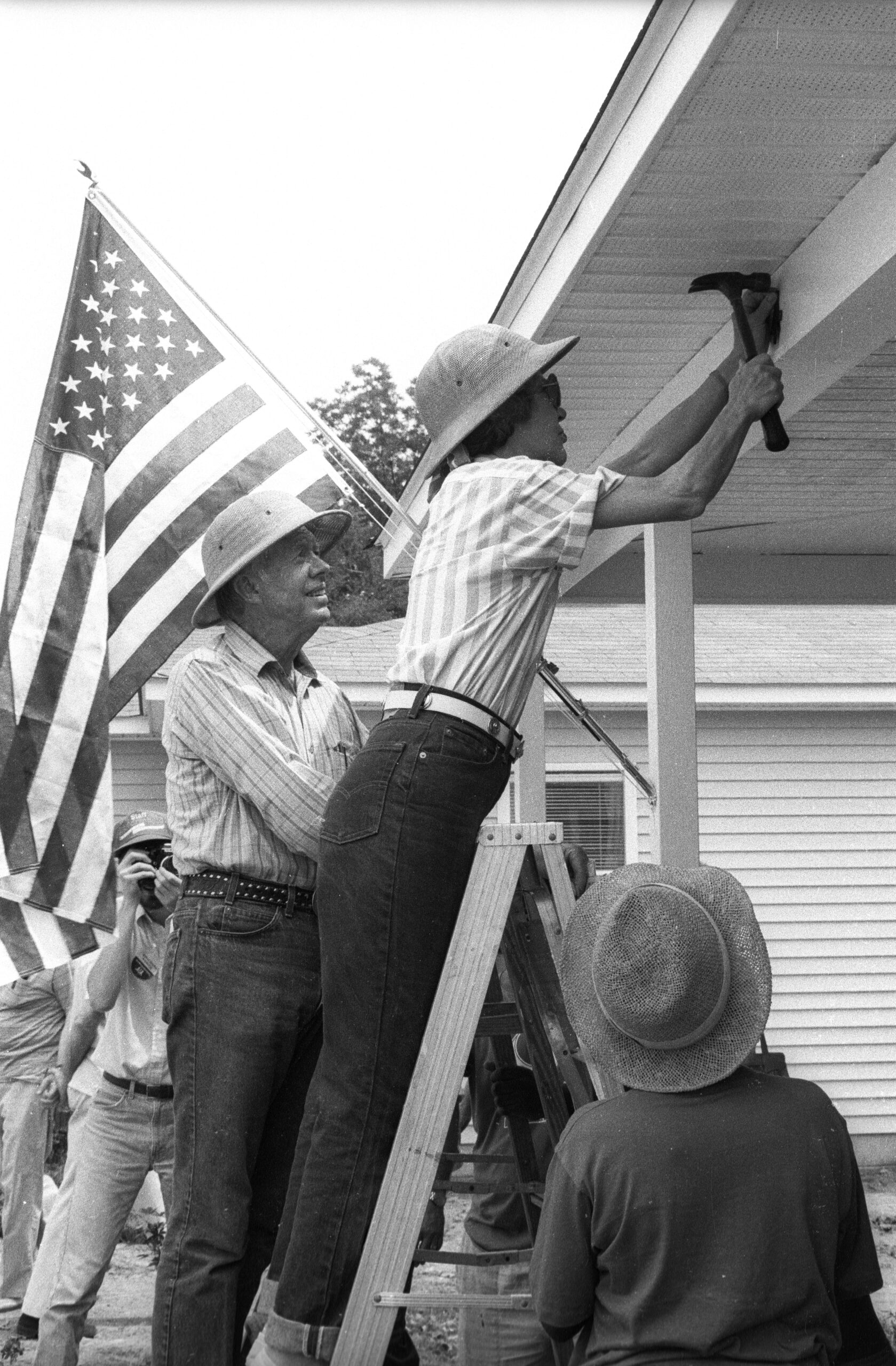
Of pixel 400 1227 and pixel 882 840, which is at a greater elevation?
pixel 882 840

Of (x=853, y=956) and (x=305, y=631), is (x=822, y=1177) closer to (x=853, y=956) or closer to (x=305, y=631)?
(x=305, y=631)

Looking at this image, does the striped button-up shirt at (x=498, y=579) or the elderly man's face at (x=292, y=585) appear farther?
the elderly man's face at (x=292, y=585)

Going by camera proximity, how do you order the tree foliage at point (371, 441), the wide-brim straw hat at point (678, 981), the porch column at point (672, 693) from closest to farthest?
the wide-brim straw hat at point (678, 981) < the porch column at point (672, 693) < the tree foliage at point (371, 441)

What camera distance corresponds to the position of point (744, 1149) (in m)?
1.92

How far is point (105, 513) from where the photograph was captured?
4.60m

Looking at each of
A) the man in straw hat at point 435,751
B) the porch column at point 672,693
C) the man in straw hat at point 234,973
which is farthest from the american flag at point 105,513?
the man in straw hat at point 435,751

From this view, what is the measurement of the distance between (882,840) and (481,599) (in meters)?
8.80

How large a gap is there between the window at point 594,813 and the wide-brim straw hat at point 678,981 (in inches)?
339

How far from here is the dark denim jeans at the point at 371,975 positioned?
2307 millimetres

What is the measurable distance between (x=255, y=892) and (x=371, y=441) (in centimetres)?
2915

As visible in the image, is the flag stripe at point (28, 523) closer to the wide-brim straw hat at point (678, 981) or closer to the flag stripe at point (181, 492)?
the flag stripe at point (181, 492)

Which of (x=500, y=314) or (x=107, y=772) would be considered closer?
(x=500, y=314)

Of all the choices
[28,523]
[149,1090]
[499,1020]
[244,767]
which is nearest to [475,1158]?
[499,1020]

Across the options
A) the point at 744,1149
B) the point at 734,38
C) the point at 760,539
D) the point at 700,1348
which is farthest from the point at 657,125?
the point at 760,539
